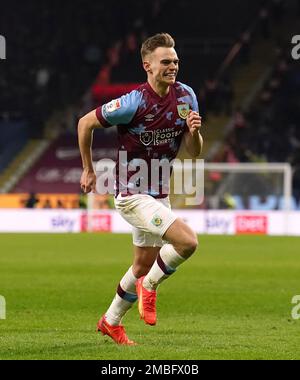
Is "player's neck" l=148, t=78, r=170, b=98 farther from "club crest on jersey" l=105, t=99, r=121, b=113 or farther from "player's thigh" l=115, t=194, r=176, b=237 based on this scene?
"player's thigh" l=115, t=194, r=176, b=237

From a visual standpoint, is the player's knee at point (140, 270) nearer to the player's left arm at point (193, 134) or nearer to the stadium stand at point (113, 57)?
the player's left arm at point (193, 134)

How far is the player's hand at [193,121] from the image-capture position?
8.32 meters

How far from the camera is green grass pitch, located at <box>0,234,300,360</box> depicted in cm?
818

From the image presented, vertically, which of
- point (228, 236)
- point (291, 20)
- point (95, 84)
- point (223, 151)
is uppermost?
point (291, 20)

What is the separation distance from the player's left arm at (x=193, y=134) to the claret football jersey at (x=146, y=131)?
0.11m

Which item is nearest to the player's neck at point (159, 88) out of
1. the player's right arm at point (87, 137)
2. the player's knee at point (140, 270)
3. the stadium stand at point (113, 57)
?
the player's right arm at point (87, 137)

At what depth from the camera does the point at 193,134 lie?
8.46 m

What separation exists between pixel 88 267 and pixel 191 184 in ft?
42.3

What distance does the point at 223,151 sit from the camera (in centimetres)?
3459

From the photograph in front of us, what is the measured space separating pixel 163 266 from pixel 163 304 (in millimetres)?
3725

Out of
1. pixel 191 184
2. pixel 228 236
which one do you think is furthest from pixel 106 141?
pixel 228 236

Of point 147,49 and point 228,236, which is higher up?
point 147,49

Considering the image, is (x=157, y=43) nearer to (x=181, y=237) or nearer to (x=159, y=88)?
(x=159, y=88)
